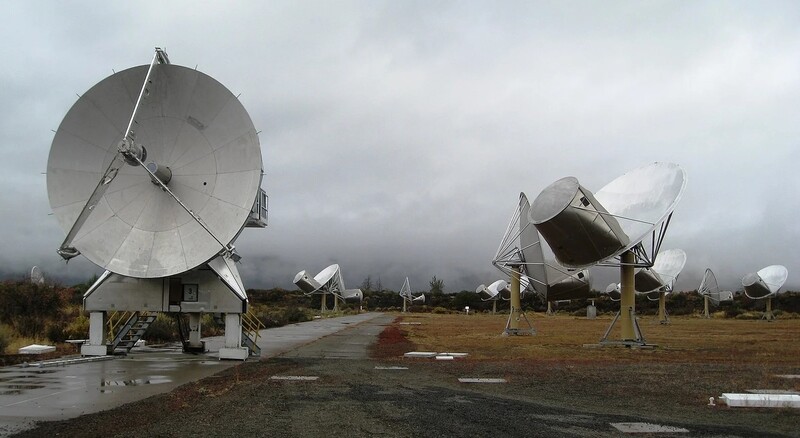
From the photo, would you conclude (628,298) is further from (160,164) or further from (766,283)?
(766,283)

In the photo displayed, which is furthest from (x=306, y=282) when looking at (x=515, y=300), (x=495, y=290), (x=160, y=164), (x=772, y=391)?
(x=772, y=391)

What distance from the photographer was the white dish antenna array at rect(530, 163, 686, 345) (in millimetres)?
25297

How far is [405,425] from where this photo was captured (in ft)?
31.1

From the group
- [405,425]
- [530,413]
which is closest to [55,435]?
[405,425]

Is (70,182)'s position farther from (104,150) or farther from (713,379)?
(713,379)

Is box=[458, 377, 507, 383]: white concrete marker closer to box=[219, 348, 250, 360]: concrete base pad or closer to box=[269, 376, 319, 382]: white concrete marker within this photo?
box=[269, 376, 319, 382]: white concrete marker

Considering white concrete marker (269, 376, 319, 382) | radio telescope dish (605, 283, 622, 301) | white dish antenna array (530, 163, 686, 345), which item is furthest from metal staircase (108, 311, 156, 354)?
radio telescope dish (605, 283, 622, 301)

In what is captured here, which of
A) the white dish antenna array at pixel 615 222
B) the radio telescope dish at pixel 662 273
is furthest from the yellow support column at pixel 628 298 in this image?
the radio telescope dish at pixel 662 273

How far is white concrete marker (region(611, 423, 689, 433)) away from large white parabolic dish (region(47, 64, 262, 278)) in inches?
521

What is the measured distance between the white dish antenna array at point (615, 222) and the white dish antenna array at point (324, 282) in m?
59.7

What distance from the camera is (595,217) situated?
25500mm

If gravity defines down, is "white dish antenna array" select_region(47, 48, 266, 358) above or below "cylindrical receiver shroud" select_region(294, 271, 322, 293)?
above

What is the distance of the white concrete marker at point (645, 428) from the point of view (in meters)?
9.11

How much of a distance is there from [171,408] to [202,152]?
450 inches
